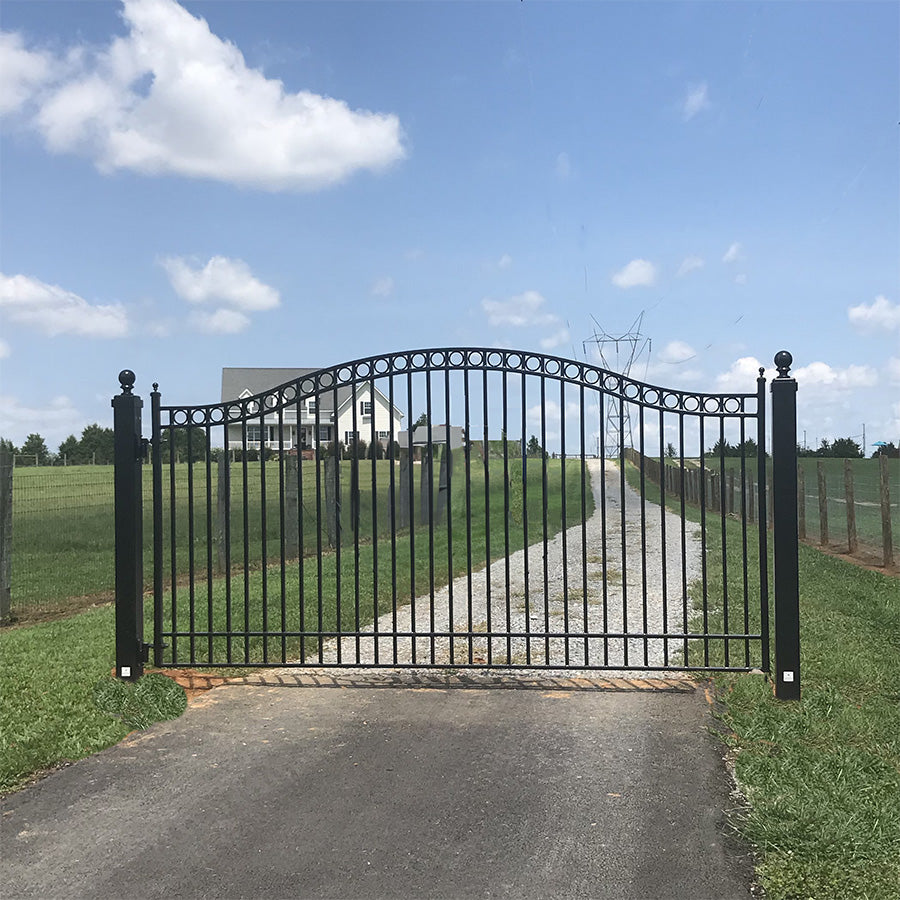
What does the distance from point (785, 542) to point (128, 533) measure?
15.1ft

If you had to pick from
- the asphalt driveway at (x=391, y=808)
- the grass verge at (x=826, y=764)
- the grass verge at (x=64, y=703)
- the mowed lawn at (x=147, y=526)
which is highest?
the mowed lawn at (x=147, y=526)

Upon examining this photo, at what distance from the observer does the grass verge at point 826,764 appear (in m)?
3.19

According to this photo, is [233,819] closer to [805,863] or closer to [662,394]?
[805,863]

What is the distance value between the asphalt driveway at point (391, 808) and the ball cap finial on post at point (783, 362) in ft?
7.61

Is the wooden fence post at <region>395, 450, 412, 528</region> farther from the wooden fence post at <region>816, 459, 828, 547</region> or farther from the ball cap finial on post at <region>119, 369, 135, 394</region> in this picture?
the ball cap finial on post at <region>119, 369, 135, 394</region>

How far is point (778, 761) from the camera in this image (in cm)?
427

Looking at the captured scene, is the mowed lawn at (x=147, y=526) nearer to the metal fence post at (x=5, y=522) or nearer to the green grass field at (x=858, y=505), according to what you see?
the metal fence post at (x=5, y=522)

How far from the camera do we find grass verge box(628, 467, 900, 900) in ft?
10.5

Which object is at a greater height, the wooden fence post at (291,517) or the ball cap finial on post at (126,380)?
the ball cap finial on post at (126,380)

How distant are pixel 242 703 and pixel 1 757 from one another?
1533 mm

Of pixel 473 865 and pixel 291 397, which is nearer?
pixel 473 865

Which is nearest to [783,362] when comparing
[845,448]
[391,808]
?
[391,808]

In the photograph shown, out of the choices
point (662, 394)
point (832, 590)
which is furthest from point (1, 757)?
point (832, 590)

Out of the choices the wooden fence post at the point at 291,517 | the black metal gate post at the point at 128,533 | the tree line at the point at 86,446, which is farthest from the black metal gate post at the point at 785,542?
the tree line at the point at 86,446
